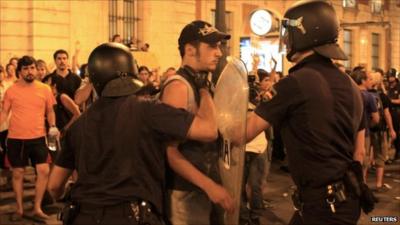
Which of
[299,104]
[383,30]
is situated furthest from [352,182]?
[383,30]

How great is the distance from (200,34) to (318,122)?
105 centimetres

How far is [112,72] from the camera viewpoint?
10.3ft

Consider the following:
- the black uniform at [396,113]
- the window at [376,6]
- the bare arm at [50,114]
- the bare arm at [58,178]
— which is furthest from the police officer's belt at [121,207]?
the window at [376,6]

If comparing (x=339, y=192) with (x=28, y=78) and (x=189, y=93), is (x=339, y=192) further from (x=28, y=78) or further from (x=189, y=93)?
(x=28, y=78)

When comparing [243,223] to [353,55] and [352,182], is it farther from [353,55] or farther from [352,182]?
[353,55]

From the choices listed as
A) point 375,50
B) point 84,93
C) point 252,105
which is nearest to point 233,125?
point 252,105

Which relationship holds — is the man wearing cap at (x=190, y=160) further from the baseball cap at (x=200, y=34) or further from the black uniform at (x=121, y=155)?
the black uniform at (x=121, y=155)

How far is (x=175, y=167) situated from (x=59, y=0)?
38.4ft

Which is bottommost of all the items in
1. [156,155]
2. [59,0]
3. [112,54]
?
[156,155]

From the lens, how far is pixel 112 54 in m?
3.16

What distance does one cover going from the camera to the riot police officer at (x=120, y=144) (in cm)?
300

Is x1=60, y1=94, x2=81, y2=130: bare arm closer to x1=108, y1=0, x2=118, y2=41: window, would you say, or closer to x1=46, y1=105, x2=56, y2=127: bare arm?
x1=46, y1=105, x2=56, y2=127: bare arm

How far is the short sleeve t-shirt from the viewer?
23.3ft

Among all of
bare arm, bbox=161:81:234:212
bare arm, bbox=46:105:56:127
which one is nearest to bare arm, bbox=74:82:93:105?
bare arm, bbox=46:105:56:127
